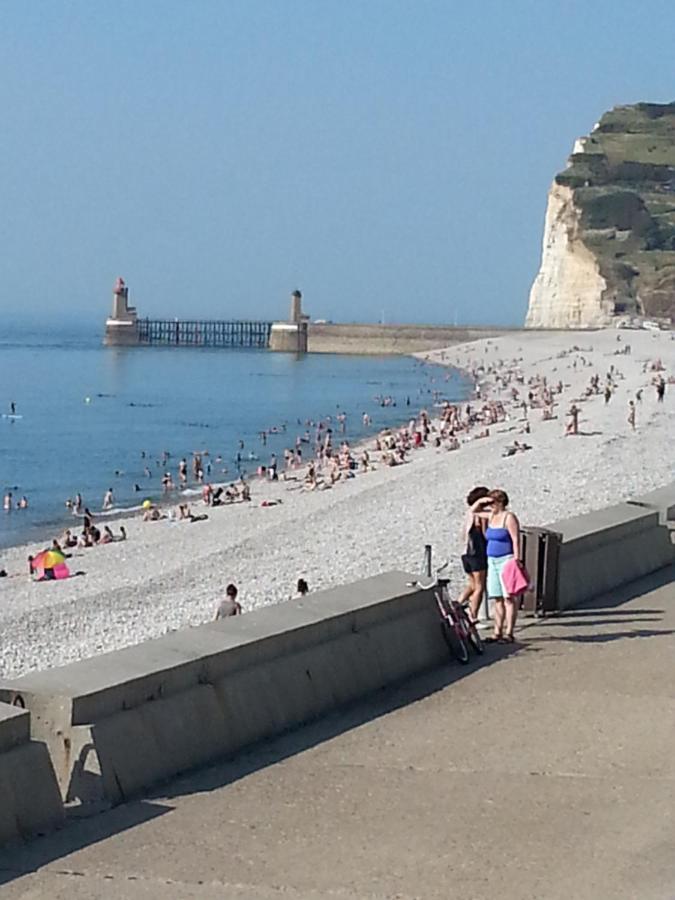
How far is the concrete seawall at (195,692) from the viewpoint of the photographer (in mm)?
5746

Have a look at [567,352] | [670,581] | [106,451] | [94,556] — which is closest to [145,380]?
[567,352]

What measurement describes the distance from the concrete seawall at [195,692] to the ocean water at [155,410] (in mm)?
24140

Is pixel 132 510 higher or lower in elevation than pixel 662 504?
lower

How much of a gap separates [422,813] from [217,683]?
1236 millimetres

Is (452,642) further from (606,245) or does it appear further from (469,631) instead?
(606,245)

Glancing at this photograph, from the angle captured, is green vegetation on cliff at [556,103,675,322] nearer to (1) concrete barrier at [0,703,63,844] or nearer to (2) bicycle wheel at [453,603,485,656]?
(2) bicycle wheel at [453,603,485,656]

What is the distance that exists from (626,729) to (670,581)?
483 centimetres

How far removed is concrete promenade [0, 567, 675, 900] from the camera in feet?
17.4

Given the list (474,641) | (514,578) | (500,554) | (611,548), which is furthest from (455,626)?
(611,548)

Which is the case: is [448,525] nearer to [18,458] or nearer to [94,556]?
[94,556]

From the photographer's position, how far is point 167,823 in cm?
590

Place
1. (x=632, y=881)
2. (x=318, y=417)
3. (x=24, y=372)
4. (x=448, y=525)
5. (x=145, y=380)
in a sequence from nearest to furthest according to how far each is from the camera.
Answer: (x=632, y=881), (x=448, y=525), (x=318, y=417), (x=145, y=380), (x=24, y=372)

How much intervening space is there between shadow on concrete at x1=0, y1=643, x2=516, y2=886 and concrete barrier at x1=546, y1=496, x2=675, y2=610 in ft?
6.09

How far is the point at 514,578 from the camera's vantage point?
9.53 m
